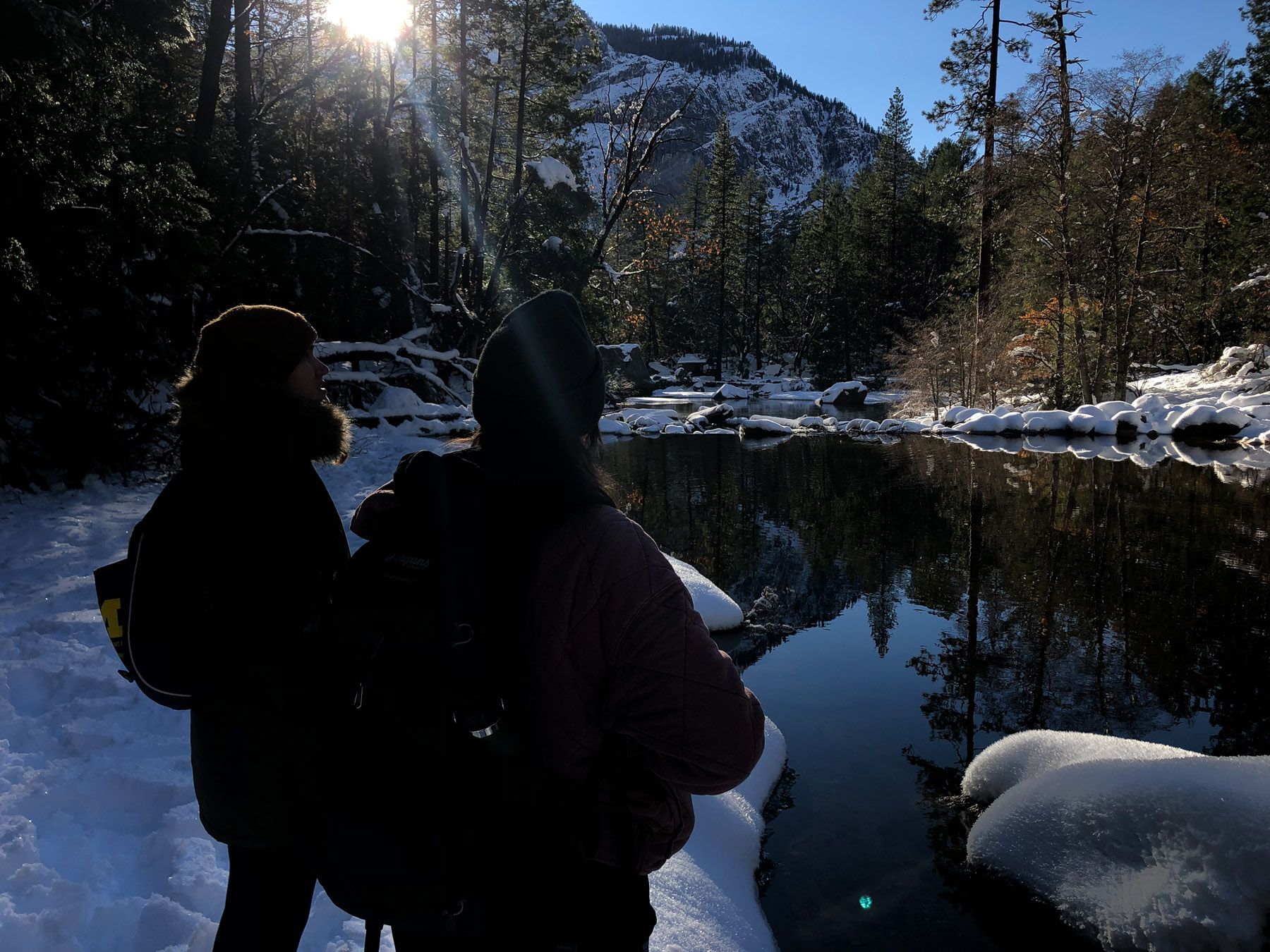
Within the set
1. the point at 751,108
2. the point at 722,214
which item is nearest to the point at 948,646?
the point at 722,214

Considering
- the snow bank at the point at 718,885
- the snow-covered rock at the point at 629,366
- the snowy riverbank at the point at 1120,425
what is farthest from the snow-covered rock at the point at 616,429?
the snow bank at the point at 718,885

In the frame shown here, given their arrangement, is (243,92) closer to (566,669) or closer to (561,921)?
(566,669)

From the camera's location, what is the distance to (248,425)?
1.60 m

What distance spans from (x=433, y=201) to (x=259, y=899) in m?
20.3

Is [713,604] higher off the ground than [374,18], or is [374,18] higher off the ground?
[374,18]

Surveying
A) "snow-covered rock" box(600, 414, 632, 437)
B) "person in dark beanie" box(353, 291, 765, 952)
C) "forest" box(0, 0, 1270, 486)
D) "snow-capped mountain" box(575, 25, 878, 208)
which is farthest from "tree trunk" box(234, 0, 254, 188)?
"snow-capped mountain" box(575, 25, 878, 208)

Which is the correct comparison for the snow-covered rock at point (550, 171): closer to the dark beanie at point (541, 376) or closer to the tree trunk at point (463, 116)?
the tree trunk at point (463, 116)

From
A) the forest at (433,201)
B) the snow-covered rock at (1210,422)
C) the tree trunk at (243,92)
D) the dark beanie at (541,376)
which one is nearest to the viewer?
the dark beanie at (541,376)

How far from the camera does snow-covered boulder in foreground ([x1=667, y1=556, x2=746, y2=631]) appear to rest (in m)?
6.33

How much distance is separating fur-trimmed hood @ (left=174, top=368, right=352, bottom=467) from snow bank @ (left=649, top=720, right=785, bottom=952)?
80.3 inches

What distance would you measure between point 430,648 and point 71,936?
75.6 inches

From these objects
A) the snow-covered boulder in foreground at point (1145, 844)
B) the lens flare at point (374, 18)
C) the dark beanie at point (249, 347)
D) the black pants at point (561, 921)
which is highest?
the lens flare at point (374, 18)

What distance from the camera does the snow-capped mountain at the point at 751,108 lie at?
151 meters

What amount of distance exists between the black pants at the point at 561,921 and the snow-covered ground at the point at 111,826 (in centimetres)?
36
